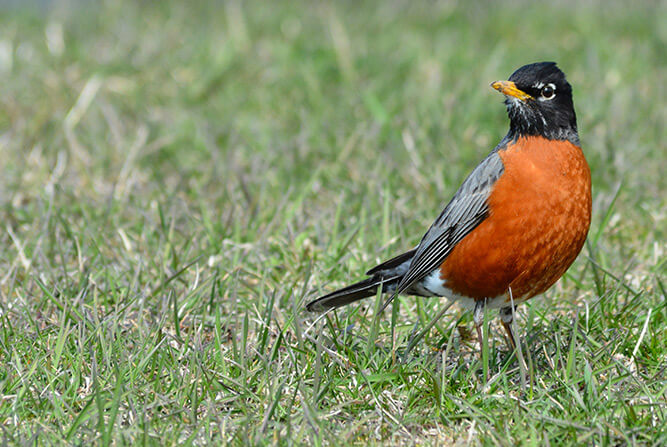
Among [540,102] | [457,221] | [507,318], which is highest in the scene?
[540,102]

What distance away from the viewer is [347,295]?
A: 3785 mm

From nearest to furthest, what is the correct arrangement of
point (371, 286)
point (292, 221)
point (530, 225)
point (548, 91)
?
1. point (530, 225)
2. point (548, 91)
3. point (371, 286)
4. point (292, 221)

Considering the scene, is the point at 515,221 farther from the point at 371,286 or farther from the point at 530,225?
the point at 371,286

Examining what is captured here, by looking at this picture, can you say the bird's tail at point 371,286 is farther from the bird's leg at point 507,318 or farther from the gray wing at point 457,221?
the bird's leg at point 507,318

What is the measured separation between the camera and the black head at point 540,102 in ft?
12.1

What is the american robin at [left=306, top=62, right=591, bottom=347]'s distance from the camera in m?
3.47

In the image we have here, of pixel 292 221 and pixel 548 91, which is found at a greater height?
pixel 548 91

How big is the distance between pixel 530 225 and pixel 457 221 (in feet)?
1.20

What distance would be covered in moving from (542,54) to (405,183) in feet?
9.44

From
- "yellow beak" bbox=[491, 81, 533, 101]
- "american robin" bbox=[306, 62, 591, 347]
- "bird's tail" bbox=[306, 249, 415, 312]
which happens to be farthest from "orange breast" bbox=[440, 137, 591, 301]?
"bird's tail" bbox=[306, 249, 415, 312]

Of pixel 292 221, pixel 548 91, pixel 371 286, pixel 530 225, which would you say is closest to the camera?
pixel 530 225

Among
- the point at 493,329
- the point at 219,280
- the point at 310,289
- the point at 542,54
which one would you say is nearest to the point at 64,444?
the point at 219,280

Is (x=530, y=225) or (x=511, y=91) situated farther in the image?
(x=511, y=91)

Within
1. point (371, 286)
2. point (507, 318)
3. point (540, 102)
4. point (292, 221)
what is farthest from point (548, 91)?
point (292, 221)
